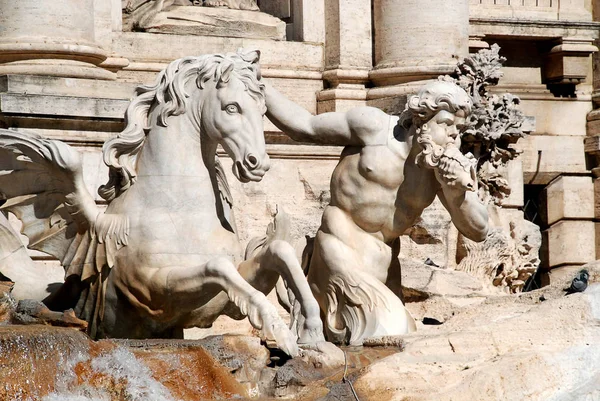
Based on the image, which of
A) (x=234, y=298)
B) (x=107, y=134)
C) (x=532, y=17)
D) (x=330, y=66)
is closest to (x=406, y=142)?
(x=234, y=298)

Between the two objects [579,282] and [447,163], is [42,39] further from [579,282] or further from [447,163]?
[579,282]

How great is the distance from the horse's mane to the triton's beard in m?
1.04

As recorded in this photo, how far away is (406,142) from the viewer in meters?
11.4

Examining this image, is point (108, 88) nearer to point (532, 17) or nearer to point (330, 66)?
point (330, 66)

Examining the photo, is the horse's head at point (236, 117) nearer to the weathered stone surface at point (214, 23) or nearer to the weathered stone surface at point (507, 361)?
the weathered stone surface at point (507, 361)

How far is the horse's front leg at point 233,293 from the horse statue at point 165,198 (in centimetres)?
1

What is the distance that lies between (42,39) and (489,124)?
357 cm

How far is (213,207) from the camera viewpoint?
35.4 ft

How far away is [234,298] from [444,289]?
12.9 ft

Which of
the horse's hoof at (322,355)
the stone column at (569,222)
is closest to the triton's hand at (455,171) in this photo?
the horse's hoof at (322,355)

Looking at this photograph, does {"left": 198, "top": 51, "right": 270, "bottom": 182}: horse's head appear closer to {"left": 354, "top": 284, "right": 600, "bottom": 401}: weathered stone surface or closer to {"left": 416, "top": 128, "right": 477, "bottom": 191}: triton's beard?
{"left": 416, "top": 128, "right": 477, "bottom": 191}: triton's beard

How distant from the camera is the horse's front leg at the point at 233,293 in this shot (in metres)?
9.85

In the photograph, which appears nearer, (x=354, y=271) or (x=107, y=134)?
(x=354, y=271)

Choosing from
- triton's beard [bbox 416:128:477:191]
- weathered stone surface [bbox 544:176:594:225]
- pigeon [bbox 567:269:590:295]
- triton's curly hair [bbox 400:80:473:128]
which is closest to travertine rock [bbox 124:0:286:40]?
weathered stone surface [bbox 544:176:594:225]
